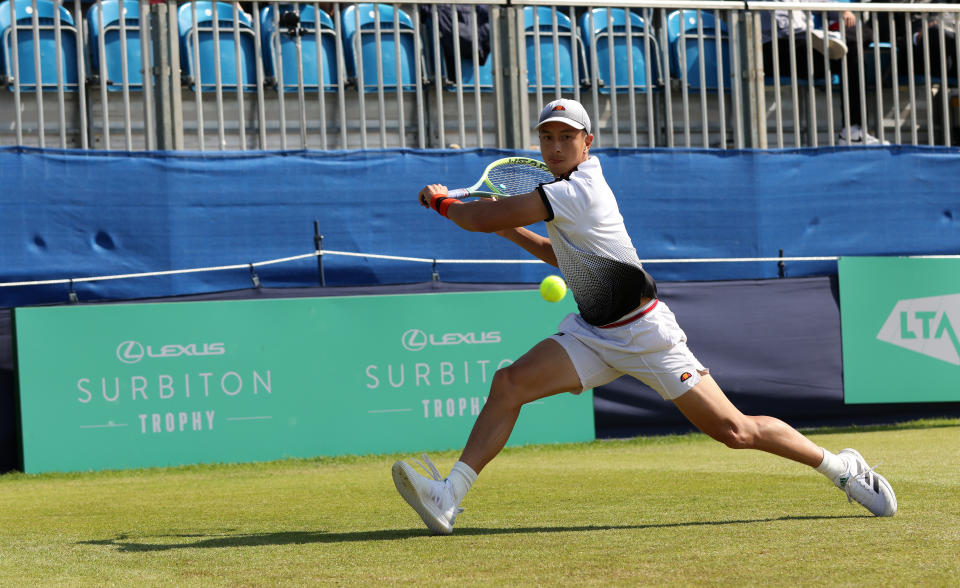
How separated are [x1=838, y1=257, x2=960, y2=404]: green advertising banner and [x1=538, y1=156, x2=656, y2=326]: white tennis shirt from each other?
255 inches

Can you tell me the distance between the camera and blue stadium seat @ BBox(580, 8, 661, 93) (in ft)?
40.6

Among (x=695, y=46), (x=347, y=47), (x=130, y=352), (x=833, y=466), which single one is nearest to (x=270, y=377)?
(x=130, y=352)

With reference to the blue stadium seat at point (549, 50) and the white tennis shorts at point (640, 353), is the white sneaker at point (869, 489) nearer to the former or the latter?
the white tennis shorts at point (640, 353)

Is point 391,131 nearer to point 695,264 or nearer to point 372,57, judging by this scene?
point 372,57

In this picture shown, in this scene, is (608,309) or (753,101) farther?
(753,101)

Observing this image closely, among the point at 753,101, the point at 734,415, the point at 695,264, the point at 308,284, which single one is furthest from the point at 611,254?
the point at 753,101

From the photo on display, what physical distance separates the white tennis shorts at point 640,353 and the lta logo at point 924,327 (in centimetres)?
654

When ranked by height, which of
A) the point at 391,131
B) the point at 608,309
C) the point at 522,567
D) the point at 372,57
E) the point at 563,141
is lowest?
the point at 522,567

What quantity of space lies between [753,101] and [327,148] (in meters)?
4.27

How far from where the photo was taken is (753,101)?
12156mm

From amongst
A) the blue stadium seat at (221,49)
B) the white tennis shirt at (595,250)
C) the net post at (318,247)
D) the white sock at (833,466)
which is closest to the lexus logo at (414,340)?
the net post at (318,247)

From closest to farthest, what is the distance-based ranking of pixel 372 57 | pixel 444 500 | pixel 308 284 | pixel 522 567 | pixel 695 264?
pixel 522 567 → pixel 444 500 → pixel 308 284 → pixel 695 264 → pixel 372 57

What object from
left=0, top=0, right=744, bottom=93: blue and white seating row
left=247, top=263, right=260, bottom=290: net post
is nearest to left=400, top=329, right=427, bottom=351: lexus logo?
left=247, top=263, right=260, bottom=290: net post

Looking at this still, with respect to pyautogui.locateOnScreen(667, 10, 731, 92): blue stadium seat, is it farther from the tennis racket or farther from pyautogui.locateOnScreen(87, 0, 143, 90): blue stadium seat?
the tennis racket
